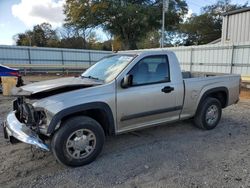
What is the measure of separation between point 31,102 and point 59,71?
70.9ft

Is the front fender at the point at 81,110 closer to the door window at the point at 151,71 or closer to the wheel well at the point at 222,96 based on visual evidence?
the door window at the point at 151,71

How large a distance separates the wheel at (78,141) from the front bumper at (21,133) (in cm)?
20

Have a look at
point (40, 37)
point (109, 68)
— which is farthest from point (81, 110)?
point (40, 37)

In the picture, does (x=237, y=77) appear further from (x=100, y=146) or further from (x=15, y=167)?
(x=15, y=167)

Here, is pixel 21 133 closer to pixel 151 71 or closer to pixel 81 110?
pixel 81 110

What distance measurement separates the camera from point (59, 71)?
24.6 meters

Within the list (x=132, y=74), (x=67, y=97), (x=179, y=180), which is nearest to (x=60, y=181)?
(x=67, y=97)

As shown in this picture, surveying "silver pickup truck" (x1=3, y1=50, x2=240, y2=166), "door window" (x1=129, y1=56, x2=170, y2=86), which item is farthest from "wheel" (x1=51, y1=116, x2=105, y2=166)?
"door window" (x1=129, y1=56, x2=170, y2=86)

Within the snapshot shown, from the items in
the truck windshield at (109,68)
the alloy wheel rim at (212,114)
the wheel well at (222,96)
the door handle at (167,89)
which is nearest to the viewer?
the truck windshield at (109,68)

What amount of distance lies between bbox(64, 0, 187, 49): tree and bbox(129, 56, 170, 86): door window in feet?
88.4

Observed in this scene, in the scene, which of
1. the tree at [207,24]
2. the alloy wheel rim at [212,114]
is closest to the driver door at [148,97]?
the alloy wheel rim at [212,114]

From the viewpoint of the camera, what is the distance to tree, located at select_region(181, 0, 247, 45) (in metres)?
48.0

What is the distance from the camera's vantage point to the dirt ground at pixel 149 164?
341 cm

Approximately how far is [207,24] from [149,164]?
4953cm
